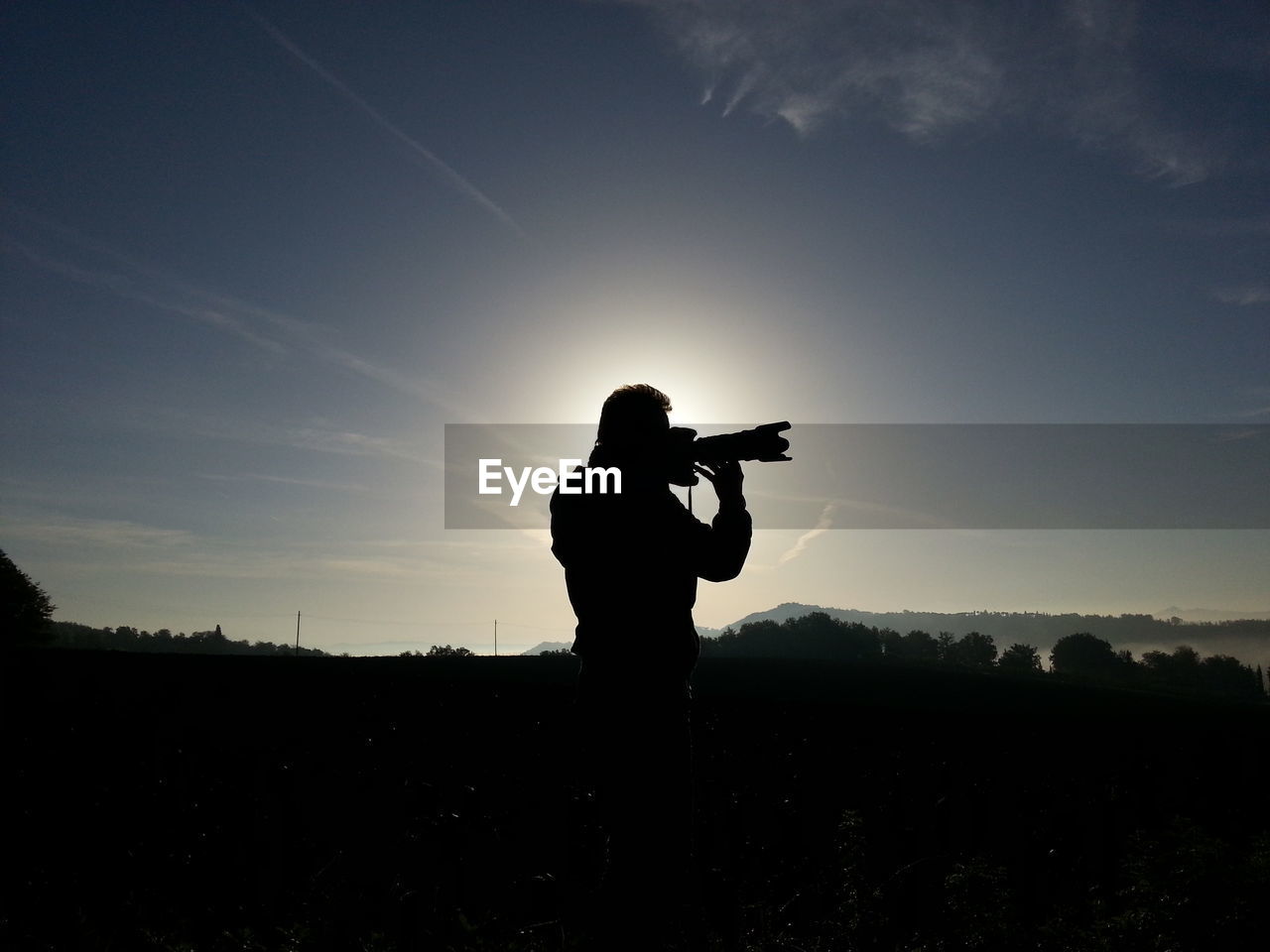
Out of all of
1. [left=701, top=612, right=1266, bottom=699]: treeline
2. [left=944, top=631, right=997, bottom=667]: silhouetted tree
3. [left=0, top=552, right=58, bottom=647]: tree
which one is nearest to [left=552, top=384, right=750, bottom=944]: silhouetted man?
[left=0, top=552, right=58, bottom=647]: tree

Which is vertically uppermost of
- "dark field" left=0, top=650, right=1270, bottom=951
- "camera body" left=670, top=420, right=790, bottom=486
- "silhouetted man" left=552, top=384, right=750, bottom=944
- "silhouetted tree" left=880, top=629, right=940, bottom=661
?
"silhouetted tree" left=880, top=629, right=940, bottom=661

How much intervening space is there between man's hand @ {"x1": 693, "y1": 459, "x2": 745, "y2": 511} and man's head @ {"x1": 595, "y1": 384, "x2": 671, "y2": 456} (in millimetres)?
276

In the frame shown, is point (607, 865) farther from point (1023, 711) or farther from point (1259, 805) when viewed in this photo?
point (1023, 711)

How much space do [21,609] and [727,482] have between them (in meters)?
91.8

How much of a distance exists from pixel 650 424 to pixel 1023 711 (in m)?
44.3

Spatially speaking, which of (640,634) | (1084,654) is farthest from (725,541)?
(1084,654)

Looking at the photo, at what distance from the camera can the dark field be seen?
406 cm

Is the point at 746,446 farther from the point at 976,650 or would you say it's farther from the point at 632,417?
the point at 976,650

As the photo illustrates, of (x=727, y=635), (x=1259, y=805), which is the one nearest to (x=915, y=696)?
(x=1259, y=805)

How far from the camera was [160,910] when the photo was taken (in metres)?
4.52

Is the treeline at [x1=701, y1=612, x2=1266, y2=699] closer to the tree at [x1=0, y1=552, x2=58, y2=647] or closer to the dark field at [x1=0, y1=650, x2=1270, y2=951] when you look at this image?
the tree at [x1=0, y1=552, x2=58, y2=647]

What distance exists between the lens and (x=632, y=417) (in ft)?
10.6

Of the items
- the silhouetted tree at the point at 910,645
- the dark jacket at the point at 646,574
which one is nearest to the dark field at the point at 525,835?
the dark jacket at the point at 646,574

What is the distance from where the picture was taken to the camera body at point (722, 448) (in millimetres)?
3369
